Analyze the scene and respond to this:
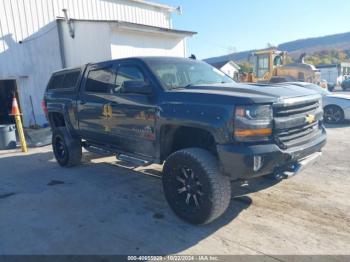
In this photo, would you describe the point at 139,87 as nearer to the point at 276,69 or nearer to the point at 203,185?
the point at 203,185

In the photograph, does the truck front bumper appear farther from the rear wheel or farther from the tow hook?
the rear wheel

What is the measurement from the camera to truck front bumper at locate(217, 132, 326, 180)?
3.32m

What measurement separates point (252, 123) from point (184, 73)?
172 cm

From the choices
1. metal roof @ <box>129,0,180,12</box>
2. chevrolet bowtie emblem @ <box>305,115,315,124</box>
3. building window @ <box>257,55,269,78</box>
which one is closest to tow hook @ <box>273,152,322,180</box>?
chevrolet bowtie emblem @ <box>305,115,315,124</box>

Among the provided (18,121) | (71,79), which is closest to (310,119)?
(71,79)

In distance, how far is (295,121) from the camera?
3.68 meters

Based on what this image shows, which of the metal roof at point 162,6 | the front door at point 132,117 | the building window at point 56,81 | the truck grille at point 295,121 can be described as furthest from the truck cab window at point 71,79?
the metal roof at point 162,6

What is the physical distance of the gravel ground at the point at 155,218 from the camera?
11.2 feet

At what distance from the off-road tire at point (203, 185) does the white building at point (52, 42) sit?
25.5ft

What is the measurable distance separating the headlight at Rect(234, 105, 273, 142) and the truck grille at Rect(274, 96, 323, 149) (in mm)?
127

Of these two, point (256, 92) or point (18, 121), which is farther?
point (18, 121)

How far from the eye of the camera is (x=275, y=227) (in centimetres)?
371

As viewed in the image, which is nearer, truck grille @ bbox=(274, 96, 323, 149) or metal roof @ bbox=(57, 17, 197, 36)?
truck grille @ bbox=(274, 96, 323, 149)

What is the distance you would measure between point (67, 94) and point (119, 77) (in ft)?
5.86
